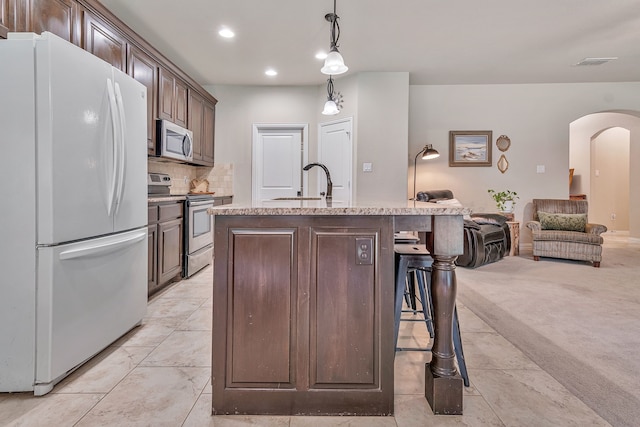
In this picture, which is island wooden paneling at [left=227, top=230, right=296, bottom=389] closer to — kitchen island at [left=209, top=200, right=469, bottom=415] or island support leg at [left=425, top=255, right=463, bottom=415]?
kitchen island at [left=209, top=200, right=469, bottom=415]

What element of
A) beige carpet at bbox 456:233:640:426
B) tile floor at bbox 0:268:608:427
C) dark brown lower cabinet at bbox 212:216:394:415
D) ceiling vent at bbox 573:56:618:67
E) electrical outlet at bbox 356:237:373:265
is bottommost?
tile floor at bbox 0:268:608:427

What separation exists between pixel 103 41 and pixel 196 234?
199 centimetres

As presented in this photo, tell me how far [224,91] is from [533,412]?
542cm

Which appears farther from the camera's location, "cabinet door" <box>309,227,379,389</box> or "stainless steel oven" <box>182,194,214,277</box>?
"stainless steel oven" <box>182,194,214,277</box>

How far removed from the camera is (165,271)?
3.21 meters

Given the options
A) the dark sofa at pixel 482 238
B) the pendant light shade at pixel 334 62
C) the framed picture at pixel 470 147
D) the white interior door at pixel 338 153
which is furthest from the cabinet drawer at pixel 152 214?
the framed picture at pixel 470 147

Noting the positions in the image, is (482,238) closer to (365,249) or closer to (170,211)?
(365,249)

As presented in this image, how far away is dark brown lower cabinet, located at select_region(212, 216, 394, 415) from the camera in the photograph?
1.43m

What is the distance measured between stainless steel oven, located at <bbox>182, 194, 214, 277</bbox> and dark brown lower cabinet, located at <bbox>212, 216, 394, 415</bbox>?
2420mm

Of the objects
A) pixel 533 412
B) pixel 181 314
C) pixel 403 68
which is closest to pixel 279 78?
pixel 403 68

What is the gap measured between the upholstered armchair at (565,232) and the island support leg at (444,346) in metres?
4.06

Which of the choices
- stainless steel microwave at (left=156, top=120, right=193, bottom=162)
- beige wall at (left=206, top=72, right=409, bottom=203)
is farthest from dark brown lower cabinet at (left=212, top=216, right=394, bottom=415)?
beige wall at (left=206, top=72, right=409, bottom=203)

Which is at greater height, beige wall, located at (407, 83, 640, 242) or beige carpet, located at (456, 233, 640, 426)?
beige wall, located at (407, 83, 640, 242)

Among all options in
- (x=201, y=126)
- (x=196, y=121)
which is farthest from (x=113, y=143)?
(x=201, y=126)
